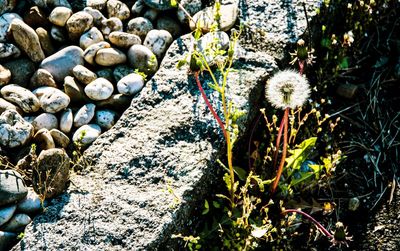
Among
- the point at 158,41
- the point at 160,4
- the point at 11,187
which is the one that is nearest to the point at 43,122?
the point at 11,187

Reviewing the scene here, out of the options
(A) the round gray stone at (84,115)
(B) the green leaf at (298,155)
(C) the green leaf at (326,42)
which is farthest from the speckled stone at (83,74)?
(C) the green leaf at (326,42)

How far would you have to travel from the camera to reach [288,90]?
8.84ft

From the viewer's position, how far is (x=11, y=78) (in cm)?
313

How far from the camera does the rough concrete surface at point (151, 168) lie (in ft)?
8.59

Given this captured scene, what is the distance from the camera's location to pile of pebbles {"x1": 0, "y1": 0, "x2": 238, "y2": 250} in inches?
108

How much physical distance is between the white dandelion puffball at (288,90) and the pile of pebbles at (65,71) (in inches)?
17.8

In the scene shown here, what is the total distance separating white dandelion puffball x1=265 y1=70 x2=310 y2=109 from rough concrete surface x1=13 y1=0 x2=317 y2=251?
0.91 ft

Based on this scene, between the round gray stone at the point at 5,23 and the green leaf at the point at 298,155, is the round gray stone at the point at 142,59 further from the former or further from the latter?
the green leaf at the point at 298,155

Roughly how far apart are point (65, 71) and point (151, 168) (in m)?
0.84

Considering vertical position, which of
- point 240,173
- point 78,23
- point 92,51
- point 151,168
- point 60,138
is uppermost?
point 78,23

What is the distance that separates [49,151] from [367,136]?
6.28 feet

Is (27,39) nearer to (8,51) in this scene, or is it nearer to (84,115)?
(8,51)

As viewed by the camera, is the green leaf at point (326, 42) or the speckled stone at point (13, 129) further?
the green leaf at point (326, 42)

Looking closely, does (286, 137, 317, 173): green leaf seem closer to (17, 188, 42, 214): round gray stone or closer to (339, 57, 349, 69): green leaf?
(339, 57, 349, 69): green leaf
